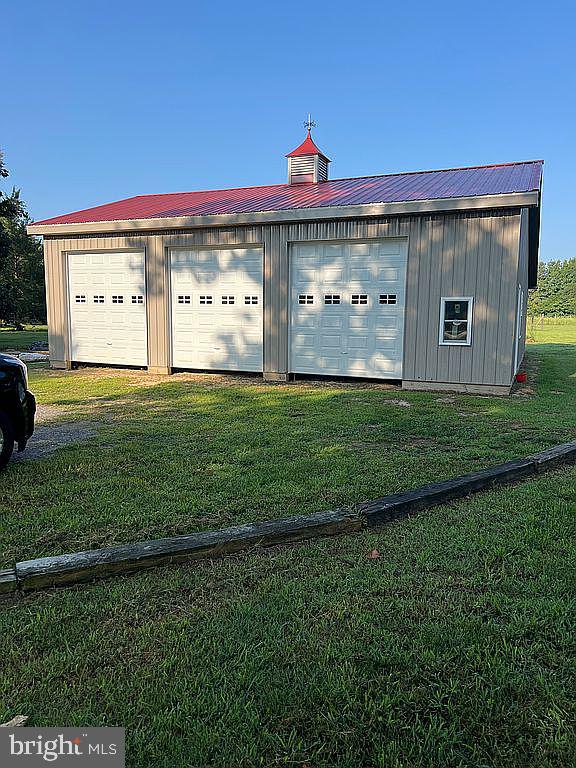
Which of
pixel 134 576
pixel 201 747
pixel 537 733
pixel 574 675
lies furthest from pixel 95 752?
pixel 574 675

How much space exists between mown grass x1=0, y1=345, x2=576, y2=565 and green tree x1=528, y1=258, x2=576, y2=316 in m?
58.8

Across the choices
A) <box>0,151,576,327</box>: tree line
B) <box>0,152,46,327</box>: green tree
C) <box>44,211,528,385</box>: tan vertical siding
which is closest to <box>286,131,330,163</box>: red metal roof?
<box>44,211,528,385</box>: tan vertical siding

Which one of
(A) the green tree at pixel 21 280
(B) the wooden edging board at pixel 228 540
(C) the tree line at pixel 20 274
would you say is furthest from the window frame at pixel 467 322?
(A) the green tree at pixel 21 280

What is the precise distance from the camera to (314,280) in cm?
1169

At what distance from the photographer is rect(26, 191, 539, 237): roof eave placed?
964cm

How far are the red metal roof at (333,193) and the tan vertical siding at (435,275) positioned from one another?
48 cm

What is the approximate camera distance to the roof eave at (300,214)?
964 centimetres

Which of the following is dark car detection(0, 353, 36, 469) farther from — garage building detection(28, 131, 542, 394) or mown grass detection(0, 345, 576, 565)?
garage building detection(28, 131, 542, 394)

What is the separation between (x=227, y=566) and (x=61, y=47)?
57.0 feet

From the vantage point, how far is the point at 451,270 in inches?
410

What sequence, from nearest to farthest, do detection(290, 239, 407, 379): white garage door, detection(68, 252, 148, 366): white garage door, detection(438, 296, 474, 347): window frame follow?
detection(438, 296, 474, 347): window frame
detection(290, 239, 407, 379): white garage door
detection(68, 252, 148, 366): white garage door

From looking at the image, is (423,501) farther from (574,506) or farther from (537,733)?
(537,733)

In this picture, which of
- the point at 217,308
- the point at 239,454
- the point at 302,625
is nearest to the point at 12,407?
the point at 239,454

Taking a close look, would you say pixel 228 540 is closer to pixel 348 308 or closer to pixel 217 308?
pixel 348 308
